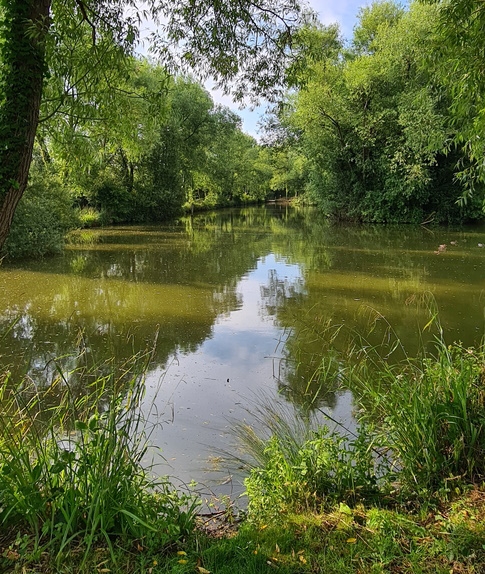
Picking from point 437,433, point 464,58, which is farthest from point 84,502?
point 464,58

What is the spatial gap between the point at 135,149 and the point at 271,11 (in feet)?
8.01

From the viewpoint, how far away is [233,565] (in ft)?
6.52

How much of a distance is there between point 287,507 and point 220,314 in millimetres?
5716

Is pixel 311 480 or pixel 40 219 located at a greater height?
pixel 40 219

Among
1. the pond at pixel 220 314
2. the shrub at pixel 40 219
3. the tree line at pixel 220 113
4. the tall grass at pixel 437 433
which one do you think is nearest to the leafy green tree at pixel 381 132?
the tree line at pixel 220 113

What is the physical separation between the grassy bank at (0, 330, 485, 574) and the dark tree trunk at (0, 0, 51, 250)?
4.69ft

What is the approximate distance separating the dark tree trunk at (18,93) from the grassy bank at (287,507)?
1429mm

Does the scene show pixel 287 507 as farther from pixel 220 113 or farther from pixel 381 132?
pixel 220 113

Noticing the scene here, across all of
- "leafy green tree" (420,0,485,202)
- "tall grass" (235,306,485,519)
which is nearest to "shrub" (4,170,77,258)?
"leafy green tree" (420,0,485,202)

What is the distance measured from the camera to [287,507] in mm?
2484

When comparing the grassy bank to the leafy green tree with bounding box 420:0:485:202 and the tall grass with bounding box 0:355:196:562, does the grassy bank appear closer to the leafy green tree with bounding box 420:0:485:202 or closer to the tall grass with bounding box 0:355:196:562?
the tall grass with bounding box 0:355:196:562

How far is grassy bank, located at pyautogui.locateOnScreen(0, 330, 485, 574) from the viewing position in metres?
1.97

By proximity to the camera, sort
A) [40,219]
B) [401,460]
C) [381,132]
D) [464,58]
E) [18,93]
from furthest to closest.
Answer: [381,132] → [40,219] → [464,58] → [18,93] → [401,460]

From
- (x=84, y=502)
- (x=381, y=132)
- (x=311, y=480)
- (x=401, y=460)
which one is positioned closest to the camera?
(x=84, y=502)
